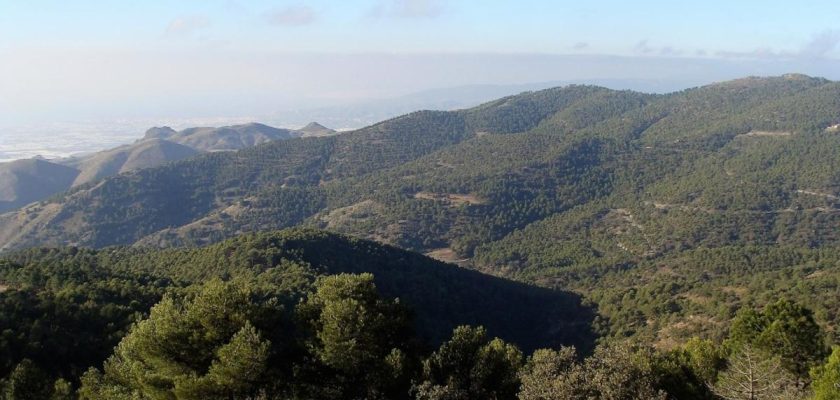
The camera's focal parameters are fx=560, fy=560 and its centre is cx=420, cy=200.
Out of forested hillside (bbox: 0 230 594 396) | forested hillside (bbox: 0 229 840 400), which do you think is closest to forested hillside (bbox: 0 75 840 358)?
forested hillside (bbox: 0 230 594 396)

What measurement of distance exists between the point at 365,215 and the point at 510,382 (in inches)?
4844

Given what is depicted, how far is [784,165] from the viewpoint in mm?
126438

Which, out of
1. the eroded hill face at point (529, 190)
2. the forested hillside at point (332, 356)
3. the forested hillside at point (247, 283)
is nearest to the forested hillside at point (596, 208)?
the eroded hill face at point (529, 190)

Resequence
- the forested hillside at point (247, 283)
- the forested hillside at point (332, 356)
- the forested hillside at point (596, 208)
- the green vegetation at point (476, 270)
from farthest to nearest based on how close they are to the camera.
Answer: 1. the forested hillside at point (596, 208)
2. the forested hillside at point (247, 283)
3. the green vegetation at point (476, 270)
4. the forested hillside at point (332, 356)

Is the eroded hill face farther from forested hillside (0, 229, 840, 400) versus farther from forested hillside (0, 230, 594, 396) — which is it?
forested hillside (0, 229, 840, 400)

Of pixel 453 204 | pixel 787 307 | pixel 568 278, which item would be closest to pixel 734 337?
pixel 787 307

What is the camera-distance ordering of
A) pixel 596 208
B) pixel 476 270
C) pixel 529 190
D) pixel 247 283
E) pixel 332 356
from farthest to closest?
pixel 529 190
pixel 596 208
pixel 476 270
pixel 247 283
pixel 332 356

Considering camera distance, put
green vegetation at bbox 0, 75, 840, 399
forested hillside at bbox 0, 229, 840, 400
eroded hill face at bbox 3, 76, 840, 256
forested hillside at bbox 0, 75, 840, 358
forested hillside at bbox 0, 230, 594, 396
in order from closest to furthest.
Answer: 1. forested hillside at bbox 0, 229, 840, 400
2. green vegetation at bbox 0, 75, 840, 399
3. forested hillside at bbox 0, 230, 594, 396
4. forested hillside at bbox 0, 75, 840, 358
5. eroded hill face at bbox 3, 76, 840, 256

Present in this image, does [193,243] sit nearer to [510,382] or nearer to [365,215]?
[365,215]

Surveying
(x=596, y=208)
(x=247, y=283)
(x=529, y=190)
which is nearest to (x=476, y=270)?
(x=596, y=208)

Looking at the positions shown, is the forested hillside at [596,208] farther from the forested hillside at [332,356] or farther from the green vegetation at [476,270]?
the forested hillside at [332,356]

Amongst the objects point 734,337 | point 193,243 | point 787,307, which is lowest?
point 193,243

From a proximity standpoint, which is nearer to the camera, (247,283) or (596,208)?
(247,283)

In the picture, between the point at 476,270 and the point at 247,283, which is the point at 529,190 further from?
the point at 247,283
